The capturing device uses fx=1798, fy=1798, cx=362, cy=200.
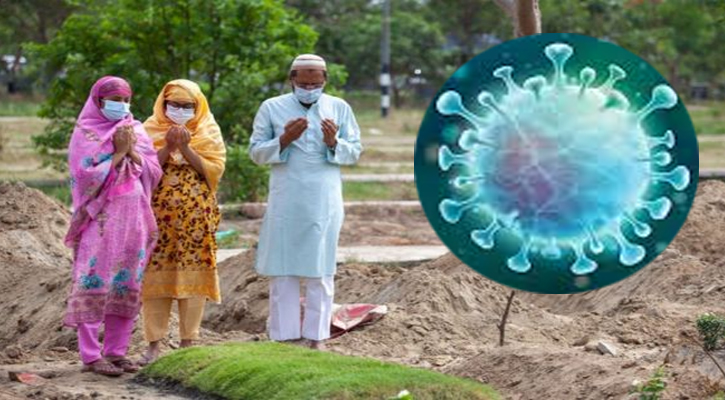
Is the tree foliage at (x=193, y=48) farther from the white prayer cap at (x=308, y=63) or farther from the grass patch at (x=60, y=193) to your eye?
the white prayer cap at (x=308, y=63)

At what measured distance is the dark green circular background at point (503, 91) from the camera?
839 cm

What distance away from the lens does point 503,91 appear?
332 inches

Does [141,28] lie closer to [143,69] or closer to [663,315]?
[143,69]

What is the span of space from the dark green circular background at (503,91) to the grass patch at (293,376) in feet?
2.11

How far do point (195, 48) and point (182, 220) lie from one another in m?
9.84

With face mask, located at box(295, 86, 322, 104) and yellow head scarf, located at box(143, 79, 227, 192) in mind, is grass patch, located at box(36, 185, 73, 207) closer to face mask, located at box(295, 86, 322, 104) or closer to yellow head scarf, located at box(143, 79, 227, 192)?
yellow head scarf, located at box(143, 79, 227, 192)

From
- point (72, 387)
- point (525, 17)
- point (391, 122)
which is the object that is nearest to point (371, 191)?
point (525, 17)

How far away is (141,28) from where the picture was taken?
19.2 m

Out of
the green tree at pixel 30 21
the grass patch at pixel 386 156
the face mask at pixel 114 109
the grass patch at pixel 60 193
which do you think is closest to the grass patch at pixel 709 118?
the grass patch at pixel 386 156

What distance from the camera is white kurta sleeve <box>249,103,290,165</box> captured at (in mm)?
9570

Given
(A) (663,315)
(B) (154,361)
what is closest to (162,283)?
(B) (154,361)

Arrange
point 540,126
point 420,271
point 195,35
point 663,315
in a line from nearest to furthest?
point 540,126 < point 663,315 < point 420,271 < point 195,35

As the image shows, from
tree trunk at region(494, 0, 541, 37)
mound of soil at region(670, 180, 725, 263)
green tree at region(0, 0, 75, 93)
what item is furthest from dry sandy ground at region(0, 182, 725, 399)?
green tree at region(0, 0, 75, 93)

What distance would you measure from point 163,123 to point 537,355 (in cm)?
242
